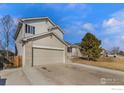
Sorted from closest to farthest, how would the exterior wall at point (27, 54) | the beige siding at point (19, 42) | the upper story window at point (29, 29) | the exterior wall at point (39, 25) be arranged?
the exterior wall at point (27, 54) < the exterior wall at point (39, 25) < the upper story window at point (29, 29) < the beige siding at point (19, 42)

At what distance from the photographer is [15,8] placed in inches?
430

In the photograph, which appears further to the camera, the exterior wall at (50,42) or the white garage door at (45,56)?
the exterior wall at (50,42)

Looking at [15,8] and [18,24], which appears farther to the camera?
[18,24]

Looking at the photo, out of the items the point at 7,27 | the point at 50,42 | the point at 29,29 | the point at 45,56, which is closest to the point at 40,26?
the point at 29,29

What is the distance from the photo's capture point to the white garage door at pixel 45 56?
14.4m

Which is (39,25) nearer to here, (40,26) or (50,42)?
(40,26)

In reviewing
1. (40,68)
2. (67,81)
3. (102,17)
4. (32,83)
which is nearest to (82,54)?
(40,68)

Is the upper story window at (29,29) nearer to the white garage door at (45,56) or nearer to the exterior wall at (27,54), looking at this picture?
the exterior wall at (27,54)

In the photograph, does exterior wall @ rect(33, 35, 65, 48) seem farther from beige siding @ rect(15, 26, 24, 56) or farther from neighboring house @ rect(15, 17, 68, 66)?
beige siding @ rect(15, 26, 24, 56)

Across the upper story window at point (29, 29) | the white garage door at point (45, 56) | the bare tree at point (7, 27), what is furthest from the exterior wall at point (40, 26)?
the white garage door at point (45, 56)

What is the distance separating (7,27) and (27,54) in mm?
2451
